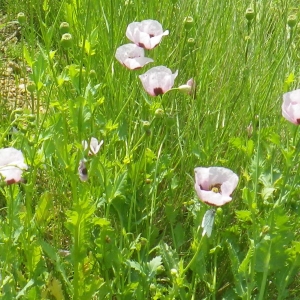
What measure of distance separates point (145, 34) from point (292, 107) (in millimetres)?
432

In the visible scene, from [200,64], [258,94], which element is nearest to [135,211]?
[258,94]

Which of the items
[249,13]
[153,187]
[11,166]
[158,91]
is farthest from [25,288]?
[249,13]

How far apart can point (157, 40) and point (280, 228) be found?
538 mm

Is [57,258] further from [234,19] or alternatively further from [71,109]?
[234,19]

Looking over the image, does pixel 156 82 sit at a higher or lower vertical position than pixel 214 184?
higher

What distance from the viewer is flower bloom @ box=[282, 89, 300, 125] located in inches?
52.6

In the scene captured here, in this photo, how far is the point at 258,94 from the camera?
6.25ft

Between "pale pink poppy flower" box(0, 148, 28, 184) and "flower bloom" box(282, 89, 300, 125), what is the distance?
0.55 metres

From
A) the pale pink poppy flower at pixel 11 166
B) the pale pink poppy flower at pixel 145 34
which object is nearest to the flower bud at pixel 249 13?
the pale pink poppy flower at pixel 145 34

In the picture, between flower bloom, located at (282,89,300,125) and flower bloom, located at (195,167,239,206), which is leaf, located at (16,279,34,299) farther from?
flower bloom, located at (282,89,300,125)

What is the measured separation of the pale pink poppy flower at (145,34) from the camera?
1.58 metres

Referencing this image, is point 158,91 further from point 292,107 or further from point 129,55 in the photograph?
point 292,107

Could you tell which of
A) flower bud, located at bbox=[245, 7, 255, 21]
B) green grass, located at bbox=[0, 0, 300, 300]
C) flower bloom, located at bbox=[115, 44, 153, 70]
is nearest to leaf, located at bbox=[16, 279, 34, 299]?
green grass, located at bbox=[0, 0, 300, 300]

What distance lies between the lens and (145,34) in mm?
1582
